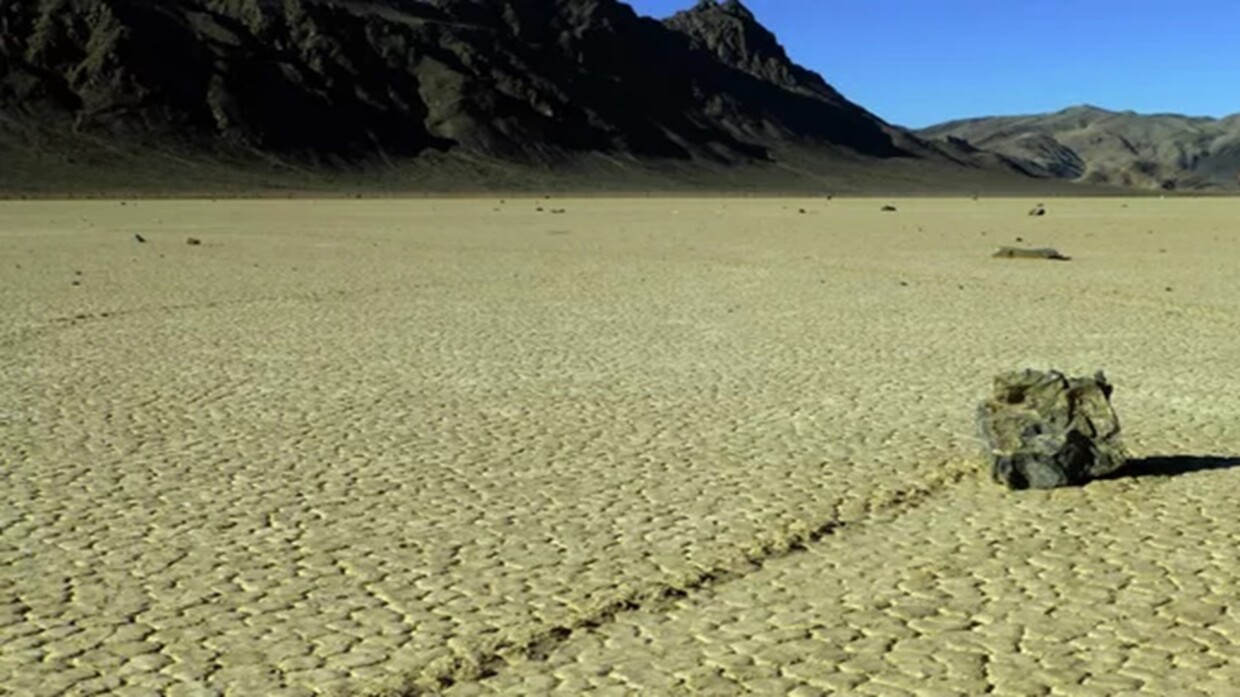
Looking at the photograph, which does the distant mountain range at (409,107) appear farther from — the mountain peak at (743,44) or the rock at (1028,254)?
the rock at (1028,254)

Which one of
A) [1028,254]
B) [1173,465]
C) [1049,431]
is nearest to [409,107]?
[1028,254]

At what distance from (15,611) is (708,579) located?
7.78ft

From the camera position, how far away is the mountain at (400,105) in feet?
280

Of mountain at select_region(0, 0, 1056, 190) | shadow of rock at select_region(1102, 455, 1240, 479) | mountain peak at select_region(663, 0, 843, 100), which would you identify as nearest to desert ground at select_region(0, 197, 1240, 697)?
shadow of rock at select_region(1102, 455, 1240, 479)

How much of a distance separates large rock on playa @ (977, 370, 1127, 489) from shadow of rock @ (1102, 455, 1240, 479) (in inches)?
A: 6.7

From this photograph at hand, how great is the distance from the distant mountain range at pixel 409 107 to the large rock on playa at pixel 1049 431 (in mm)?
70398

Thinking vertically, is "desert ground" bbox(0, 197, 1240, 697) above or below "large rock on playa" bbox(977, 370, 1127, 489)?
below

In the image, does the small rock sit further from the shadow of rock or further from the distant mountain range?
the distant mountain range

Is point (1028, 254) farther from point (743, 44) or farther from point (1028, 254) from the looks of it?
point (743, 44)

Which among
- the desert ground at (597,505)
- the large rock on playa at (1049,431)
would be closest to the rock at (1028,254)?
the desert ground at (597,505)

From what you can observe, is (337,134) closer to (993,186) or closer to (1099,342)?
(993,186)

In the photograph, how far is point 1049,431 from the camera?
729 centimetres

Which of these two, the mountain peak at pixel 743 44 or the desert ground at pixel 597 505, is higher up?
the mountain peak at pixel 743 44

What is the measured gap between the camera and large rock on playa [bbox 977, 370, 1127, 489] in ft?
23.6
